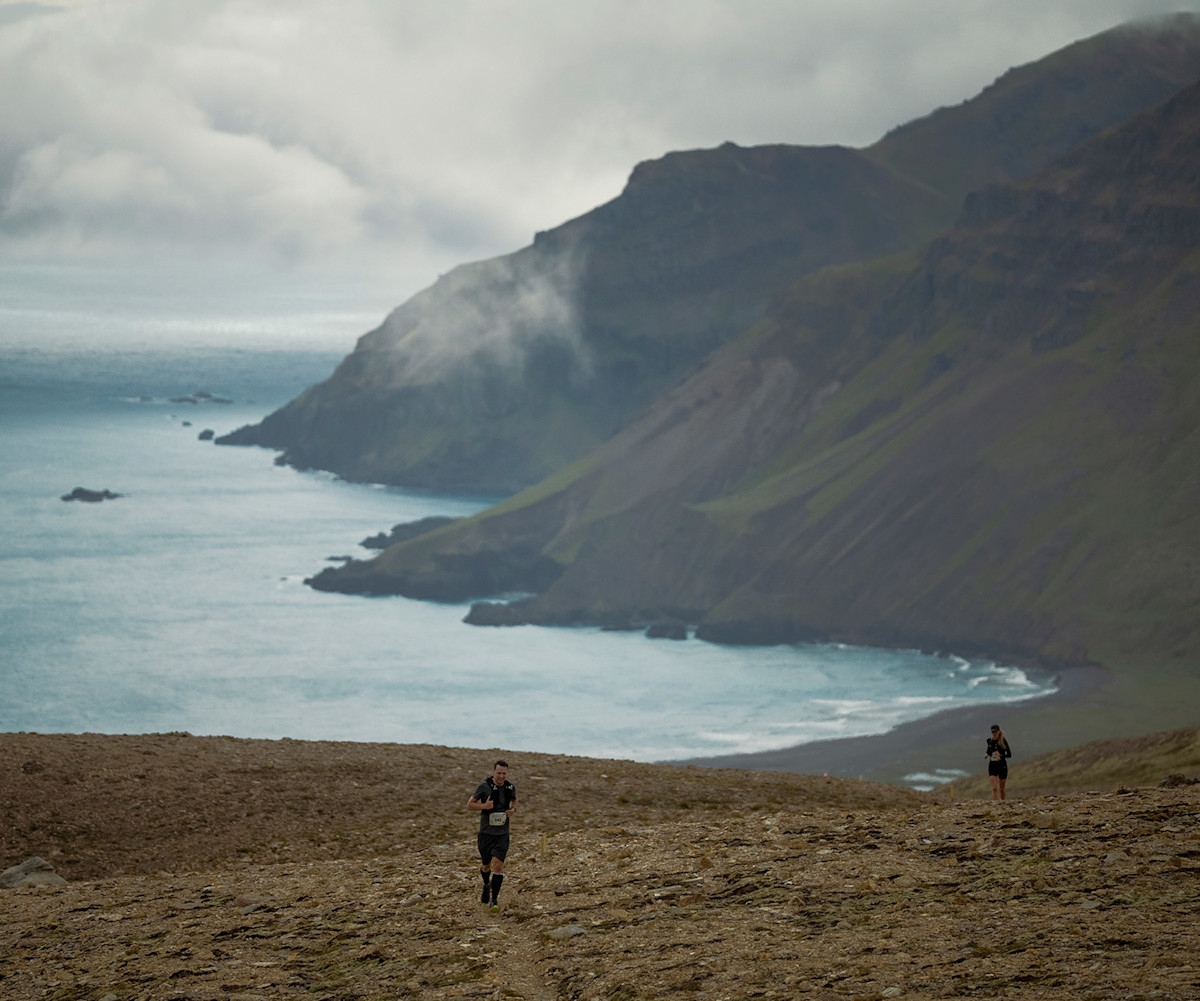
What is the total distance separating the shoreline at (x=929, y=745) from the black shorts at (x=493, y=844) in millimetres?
116793

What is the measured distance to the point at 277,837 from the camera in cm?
3506

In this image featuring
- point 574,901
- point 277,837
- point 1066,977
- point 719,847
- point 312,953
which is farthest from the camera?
point 277,837

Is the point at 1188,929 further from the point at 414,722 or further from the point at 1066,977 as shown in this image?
the point at 414,722

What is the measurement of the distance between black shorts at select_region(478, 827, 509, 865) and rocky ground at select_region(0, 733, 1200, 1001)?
1.12 metres

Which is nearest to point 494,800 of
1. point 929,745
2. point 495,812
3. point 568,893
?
point 495,812

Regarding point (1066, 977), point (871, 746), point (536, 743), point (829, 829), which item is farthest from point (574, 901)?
point (536, 743)

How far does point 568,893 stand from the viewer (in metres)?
26.8

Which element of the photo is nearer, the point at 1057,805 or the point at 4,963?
the point at 4,963

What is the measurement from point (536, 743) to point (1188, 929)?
163870 mm

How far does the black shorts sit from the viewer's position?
25.2m

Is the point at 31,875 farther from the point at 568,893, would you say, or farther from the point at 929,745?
the point at 929,745

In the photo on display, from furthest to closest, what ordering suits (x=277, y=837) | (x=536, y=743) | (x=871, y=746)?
(x=536, y=743) < (x=871, y=746) < (x=277, y=837)

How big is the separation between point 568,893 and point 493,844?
2.33 m

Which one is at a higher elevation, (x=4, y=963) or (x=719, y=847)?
(x=719, y=847)
